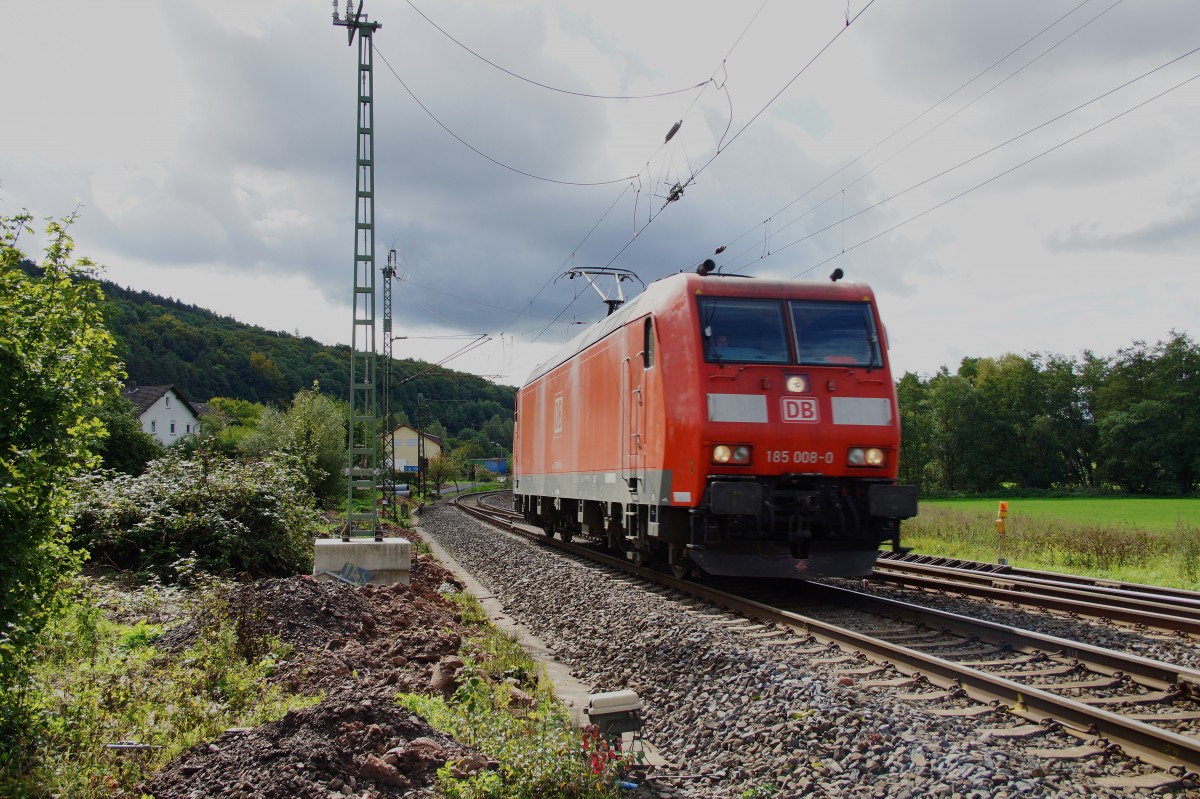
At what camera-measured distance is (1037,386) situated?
78.9 meters

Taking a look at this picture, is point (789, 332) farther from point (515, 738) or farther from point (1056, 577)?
point (515, 738)

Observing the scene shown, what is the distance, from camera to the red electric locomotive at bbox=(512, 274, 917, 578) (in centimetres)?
909

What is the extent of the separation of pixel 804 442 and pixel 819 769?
5.02 meters

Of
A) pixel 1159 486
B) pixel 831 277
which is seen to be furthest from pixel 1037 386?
pixel 831 277

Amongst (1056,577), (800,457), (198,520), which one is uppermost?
(800,457)

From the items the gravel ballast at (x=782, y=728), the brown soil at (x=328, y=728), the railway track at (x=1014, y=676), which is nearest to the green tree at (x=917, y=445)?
the railway track at (x=1014, y=676)

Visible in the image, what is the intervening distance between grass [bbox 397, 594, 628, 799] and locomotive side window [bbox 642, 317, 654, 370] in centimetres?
418

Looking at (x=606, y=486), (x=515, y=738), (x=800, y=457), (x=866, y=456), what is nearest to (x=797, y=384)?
(x=800, y=457)

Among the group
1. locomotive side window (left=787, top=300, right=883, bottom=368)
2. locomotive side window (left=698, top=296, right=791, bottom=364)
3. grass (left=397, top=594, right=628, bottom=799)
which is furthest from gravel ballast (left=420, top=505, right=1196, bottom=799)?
locomotive side window (left=787, top=300, right=883, bottom=368)

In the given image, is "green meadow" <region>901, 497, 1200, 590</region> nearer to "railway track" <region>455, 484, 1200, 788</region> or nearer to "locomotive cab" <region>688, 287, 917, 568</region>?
"locomotive cab" <region>688, 287, 917, 568</region>

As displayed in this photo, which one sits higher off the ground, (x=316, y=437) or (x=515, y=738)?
(x=316, y=437)

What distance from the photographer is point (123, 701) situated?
5.19 meters

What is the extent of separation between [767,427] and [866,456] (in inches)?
50.3

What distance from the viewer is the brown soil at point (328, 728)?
4.02 metres
